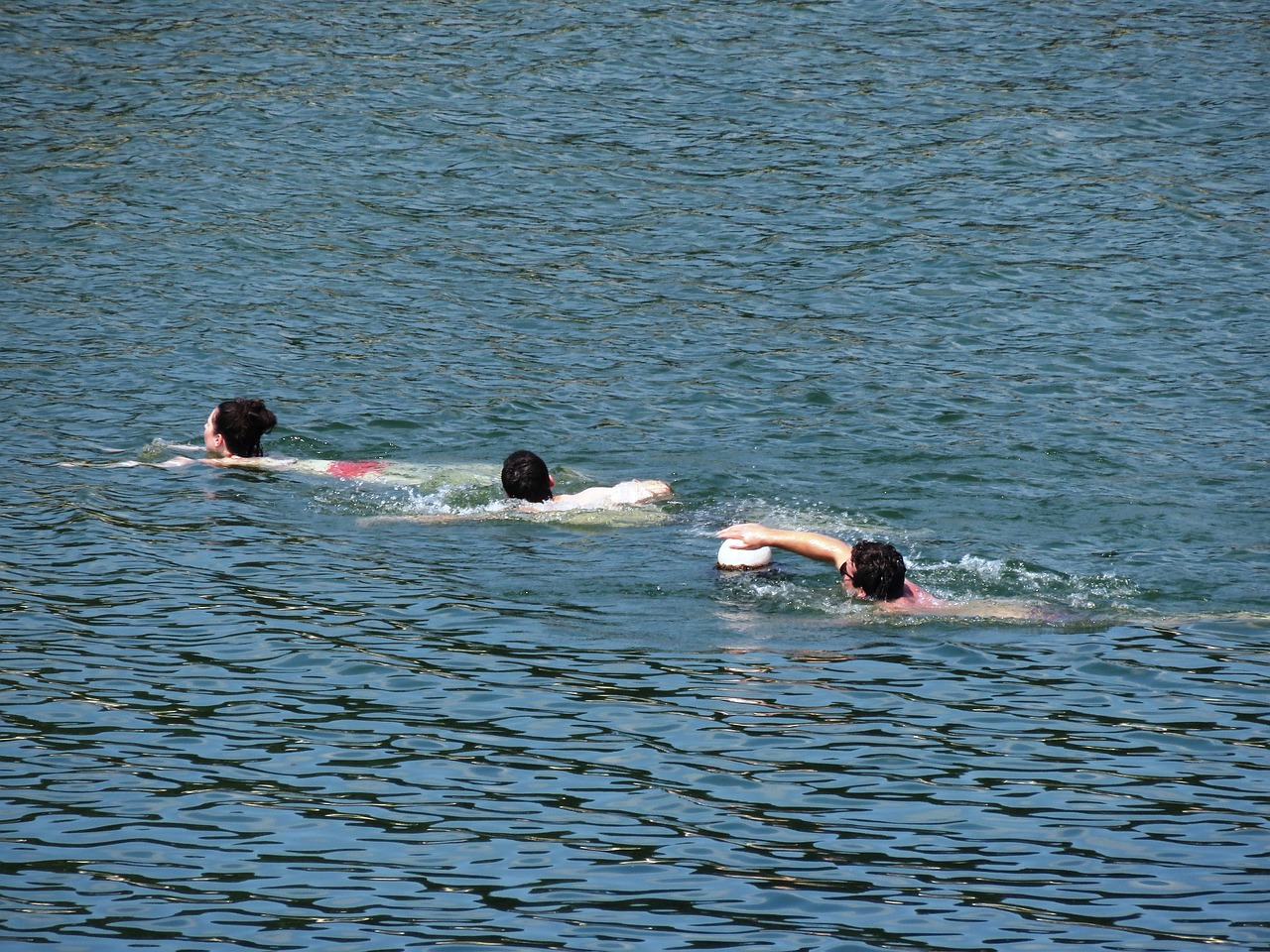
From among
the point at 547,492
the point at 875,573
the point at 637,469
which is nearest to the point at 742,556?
the point at 875,573

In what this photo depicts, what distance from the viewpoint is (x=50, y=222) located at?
941 inches

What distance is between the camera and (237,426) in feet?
53.1

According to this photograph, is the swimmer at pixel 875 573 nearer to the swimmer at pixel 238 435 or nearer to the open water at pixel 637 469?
the open water at pixel 637 469

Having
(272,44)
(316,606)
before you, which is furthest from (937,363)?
(272,44)

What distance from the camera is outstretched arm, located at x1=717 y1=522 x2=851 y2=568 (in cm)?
1273

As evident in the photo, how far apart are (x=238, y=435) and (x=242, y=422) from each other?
0.17 meters

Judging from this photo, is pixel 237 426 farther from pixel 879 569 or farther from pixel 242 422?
pixel 879 569

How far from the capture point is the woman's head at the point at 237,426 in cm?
1616

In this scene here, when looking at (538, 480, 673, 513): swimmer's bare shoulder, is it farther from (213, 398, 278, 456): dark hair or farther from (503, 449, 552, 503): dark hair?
(213, 398, 278, 456): dark hair

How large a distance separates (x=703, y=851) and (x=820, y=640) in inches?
146

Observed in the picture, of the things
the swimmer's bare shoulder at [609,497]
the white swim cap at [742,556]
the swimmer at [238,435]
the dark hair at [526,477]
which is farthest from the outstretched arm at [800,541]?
the swimmer at [238,435]

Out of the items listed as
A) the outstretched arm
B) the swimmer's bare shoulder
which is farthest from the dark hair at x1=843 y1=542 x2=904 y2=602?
the swimmer's bare shoulder

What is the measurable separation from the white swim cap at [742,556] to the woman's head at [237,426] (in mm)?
5898

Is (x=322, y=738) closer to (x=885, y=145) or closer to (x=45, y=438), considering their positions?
(x=45, y=438)
